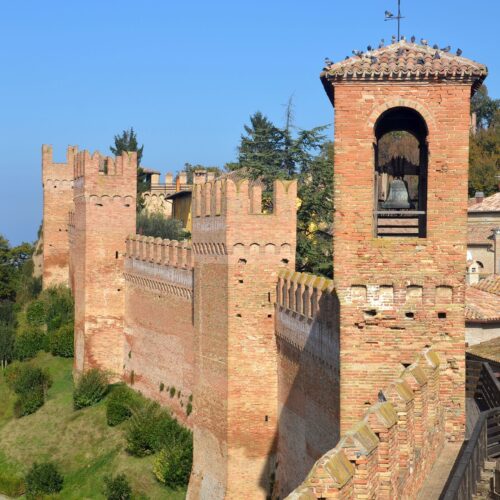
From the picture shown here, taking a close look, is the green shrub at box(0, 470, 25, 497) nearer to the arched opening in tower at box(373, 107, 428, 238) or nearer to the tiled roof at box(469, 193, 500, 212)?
the arched opening in tower at box(373, 107, 428, 238)

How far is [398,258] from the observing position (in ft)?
44.6

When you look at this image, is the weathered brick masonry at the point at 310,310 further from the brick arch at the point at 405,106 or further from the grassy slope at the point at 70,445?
the grassy slope at the point at 70,445

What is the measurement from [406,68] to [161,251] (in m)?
15.9

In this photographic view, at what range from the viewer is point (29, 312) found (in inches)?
1636

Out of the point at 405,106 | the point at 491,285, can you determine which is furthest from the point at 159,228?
the point at 405,106

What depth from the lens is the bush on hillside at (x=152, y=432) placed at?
84.2 ft

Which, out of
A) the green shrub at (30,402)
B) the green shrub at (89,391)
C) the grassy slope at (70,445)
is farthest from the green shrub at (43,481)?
the green shrub at (30,402)

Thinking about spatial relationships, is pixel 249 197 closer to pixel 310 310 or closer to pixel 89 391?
pixel 310 310

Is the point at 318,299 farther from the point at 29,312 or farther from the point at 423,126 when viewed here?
the point at 29,312

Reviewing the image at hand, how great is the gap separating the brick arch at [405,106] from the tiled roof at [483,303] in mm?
14824

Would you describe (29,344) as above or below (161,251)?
below

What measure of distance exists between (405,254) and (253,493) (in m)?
9.22

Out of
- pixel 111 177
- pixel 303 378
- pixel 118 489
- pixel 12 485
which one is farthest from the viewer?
pixel 111 177

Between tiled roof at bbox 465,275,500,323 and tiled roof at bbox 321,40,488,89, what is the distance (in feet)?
49.3
